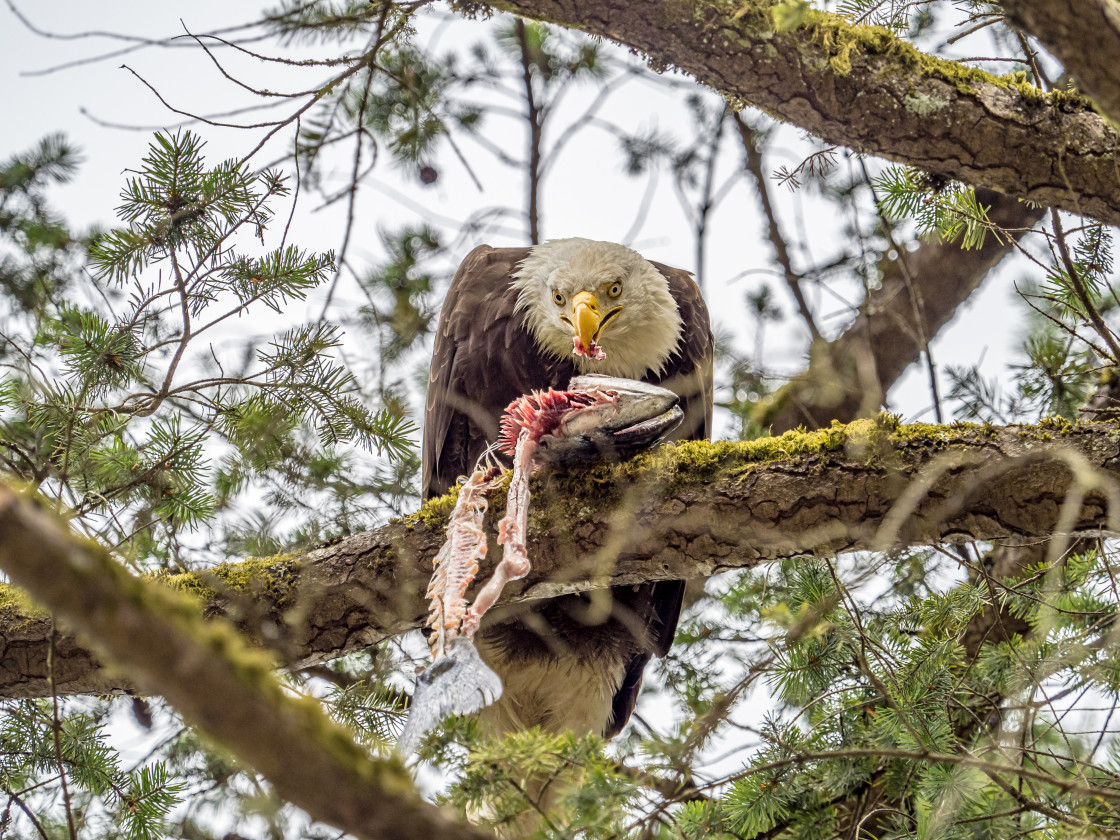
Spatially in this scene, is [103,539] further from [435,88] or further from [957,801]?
[435,88]

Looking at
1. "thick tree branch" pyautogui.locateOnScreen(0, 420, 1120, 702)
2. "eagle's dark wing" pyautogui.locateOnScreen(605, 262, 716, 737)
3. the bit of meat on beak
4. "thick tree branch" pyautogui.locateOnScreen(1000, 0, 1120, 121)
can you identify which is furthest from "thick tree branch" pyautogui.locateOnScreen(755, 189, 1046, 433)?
"thick tree branch" pyautogui.locateOnScreen(1000, 0, 1120, 121)

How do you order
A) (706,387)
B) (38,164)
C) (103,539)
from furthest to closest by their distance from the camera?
1. (38,164)
2. (706,387)
3. (103,539)

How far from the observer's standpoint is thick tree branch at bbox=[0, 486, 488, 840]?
0.79m

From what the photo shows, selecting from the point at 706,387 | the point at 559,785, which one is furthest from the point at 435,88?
the point at 559,785

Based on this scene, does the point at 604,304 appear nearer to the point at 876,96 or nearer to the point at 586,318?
the point at 586,318

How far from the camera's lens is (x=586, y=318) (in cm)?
272

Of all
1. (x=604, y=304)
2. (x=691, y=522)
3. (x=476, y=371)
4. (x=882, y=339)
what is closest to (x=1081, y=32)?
(x=691, y=522)

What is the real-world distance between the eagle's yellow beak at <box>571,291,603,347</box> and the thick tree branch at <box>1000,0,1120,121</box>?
5.09 ft

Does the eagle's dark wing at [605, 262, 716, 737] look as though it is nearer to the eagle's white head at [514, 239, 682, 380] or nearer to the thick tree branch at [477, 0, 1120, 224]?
the eagle's white head at [514, 239, 682, 380]

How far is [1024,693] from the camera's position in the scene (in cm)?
218

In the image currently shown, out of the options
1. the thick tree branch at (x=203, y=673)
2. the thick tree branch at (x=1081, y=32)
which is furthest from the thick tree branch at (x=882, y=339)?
the thick tree branch at (x=203, y=673)

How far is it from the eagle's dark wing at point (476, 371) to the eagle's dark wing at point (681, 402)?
1.46ft

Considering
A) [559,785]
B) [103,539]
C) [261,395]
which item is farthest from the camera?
[261,395]

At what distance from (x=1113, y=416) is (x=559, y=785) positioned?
5.44ft
